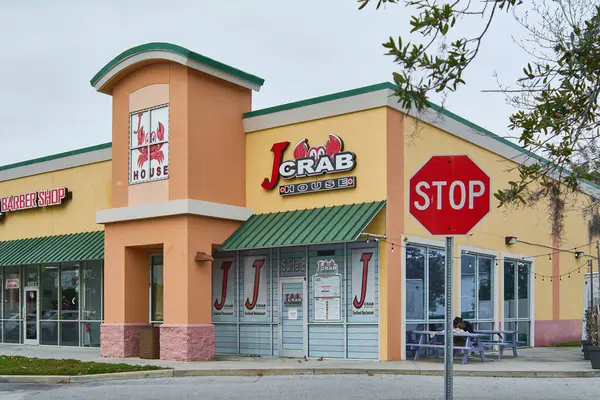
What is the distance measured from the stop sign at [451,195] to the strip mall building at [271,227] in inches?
398

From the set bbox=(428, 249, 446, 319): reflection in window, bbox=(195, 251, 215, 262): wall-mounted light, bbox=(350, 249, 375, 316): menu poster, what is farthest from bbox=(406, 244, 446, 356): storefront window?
bbox=(195, 251, 215, 262): wall-mounted light

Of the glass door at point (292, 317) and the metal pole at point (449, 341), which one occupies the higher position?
the metal pole at point (449, 341)

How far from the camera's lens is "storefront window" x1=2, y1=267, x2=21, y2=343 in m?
27.6

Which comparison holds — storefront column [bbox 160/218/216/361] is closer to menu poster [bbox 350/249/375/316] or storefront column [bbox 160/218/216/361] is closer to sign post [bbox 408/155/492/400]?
menu poster [bbox 350/249/375/316]

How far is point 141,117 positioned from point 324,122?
5093 millimetres

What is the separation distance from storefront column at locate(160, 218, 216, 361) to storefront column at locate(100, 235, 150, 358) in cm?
175

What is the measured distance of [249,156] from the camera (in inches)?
859

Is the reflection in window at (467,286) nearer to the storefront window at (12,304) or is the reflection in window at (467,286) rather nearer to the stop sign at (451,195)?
the stop sign at (451,195)

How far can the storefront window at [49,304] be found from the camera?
26.0 m

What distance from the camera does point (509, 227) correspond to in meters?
24.7

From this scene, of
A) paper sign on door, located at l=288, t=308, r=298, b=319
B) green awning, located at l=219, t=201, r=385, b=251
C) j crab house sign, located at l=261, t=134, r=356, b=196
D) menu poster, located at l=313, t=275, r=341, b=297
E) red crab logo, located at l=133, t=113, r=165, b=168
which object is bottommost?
paper sign on door, located at l=288, t=308, r=298, b=319

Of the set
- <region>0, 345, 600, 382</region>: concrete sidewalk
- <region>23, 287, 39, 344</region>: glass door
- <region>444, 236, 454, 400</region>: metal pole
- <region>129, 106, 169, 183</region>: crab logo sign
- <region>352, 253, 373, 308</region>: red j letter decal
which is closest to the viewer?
<region>444, 236, 454, 400</region>: metal pole

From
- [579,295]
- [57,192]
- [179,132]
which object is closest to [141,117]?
[179,132]

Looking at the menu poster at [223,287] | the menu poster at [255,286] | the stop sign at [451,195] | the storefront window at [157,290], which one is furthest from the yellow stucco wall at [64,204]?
the stop sign at [451,195]
